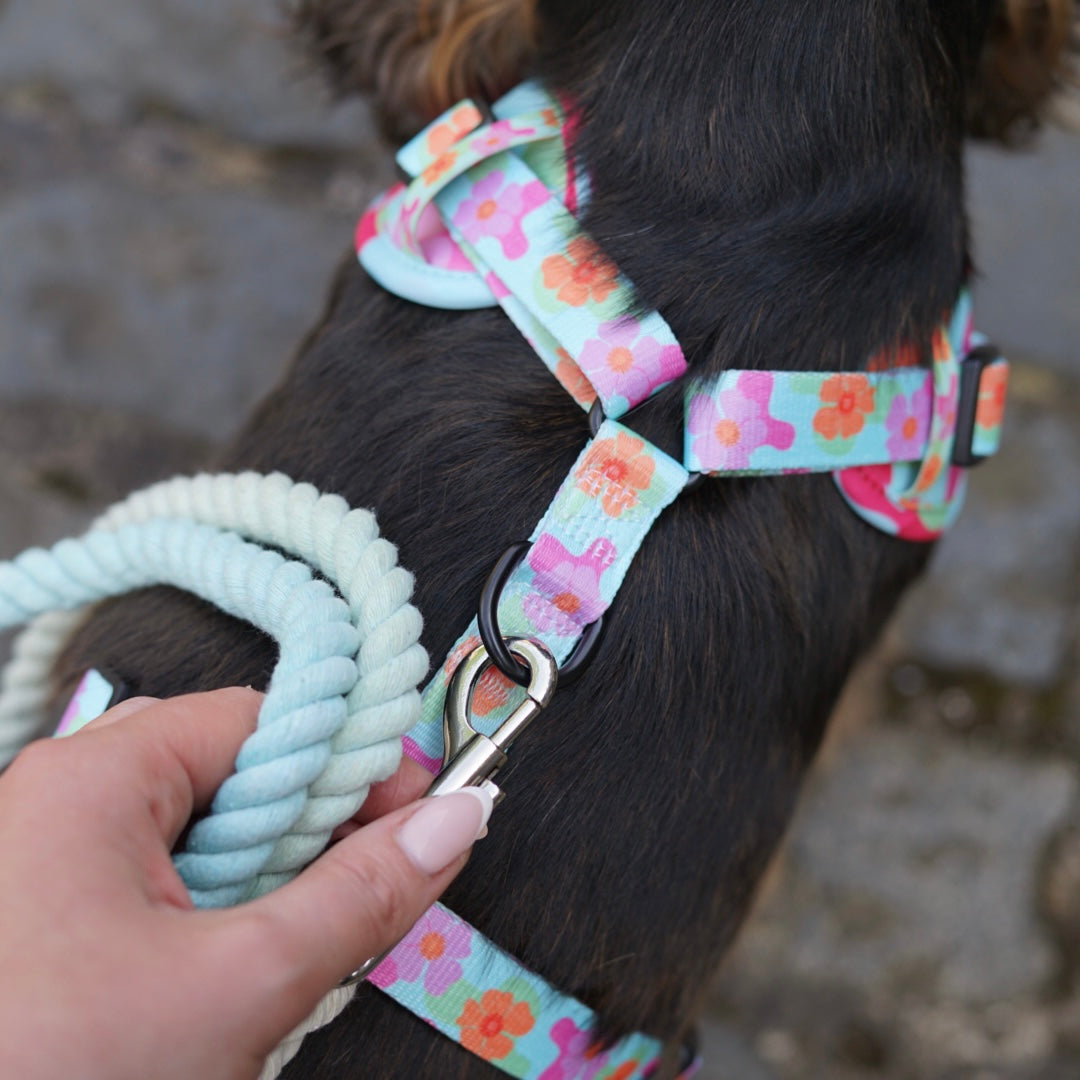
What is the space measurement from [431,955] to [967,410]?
561 millimetres

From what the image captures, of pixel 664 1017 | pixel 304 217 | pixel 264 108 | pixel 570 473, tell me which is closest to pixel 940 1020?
pixel 664 1017

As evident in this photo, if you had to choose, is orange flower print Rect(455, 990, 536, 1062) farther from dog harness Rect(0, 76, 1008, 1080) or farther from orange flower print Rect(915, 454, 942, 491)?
orange flower print Rect(915, 454, 942, 491)

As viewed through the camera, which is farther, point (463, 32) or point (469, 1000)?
point (463, 32)

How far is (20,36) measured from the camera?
163 cm

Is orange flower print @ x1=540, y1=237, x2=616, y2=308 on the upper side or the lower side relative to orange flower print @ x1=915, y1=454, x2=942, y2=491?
upper

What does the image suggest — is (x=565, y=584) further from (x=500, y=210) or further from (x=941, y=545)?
(x=941, y=545)

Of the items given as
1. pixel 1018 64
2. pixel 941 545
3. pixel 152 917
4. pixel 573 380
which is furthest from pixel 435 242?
pixel 941 545

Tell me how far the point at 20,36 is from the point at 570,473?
144 cm

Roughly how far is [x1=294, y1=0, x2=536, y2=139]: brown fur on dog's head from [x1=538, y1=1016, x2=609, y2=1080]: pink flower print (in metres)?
0.76

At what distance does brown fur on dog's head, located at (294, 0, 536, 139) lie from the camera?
976 mm

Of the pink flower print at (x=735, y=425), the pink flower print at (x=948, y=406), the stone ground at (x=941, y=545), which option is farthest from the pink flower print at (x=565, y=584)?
the stone ground at (x=941, y=545)

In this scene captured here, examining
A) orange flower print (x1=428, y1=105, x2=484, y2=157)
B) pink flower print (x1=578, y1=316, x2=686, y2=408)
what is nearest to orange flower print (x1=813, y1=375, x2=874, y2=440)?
pink flower print (x1=578, y1=316, x2=686, y2=408)

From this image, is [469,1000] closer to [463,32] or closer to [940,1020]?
[463,32]

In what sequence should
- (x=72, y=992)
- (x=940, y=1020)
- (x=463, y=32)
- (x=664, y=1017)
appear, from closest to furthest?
(x=72, y=992), (x=664, y=1017), (x=463, y=32), (x=940, y=1020)
